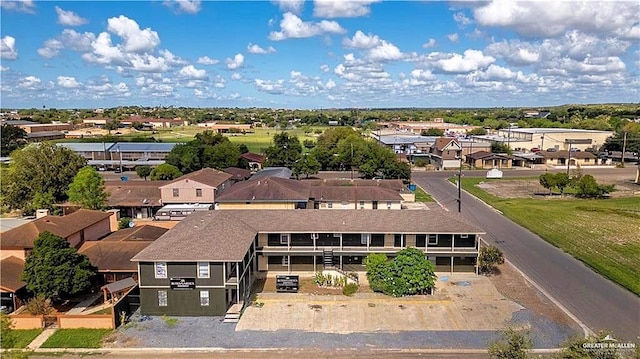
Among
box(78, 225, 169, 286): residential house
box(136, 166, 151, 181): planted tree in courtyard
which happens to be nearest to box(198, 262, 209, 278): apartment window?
box(78, 225, 169, 286): residential house

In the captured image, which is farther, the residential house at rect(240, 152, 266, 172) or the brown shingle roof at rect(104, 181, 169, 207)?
the residential house at rect(240, 152, 266, 172)

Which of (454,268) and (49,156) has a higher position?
(49,156)

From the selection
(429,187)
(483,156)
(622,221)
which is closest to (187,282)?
(622,221)

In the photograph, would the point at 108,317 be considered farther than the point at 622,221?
No

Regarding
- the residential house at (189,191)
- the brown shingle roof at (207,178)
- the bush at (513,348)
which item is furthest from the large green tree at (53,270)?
the brown shingle roof at (207,178)

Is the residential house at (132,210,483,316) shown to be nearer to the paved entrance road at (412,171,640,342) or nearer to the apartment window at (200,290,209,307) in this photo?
the apartment window at (200,290,209,307)

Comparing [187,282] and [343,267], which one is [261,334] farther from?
[343,267]

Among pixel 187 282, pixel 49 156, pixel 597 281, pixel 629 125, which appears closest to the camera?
pixel 187 282

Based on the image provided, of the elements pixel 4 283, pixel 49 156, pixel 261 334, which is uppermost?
pixel 49 156
